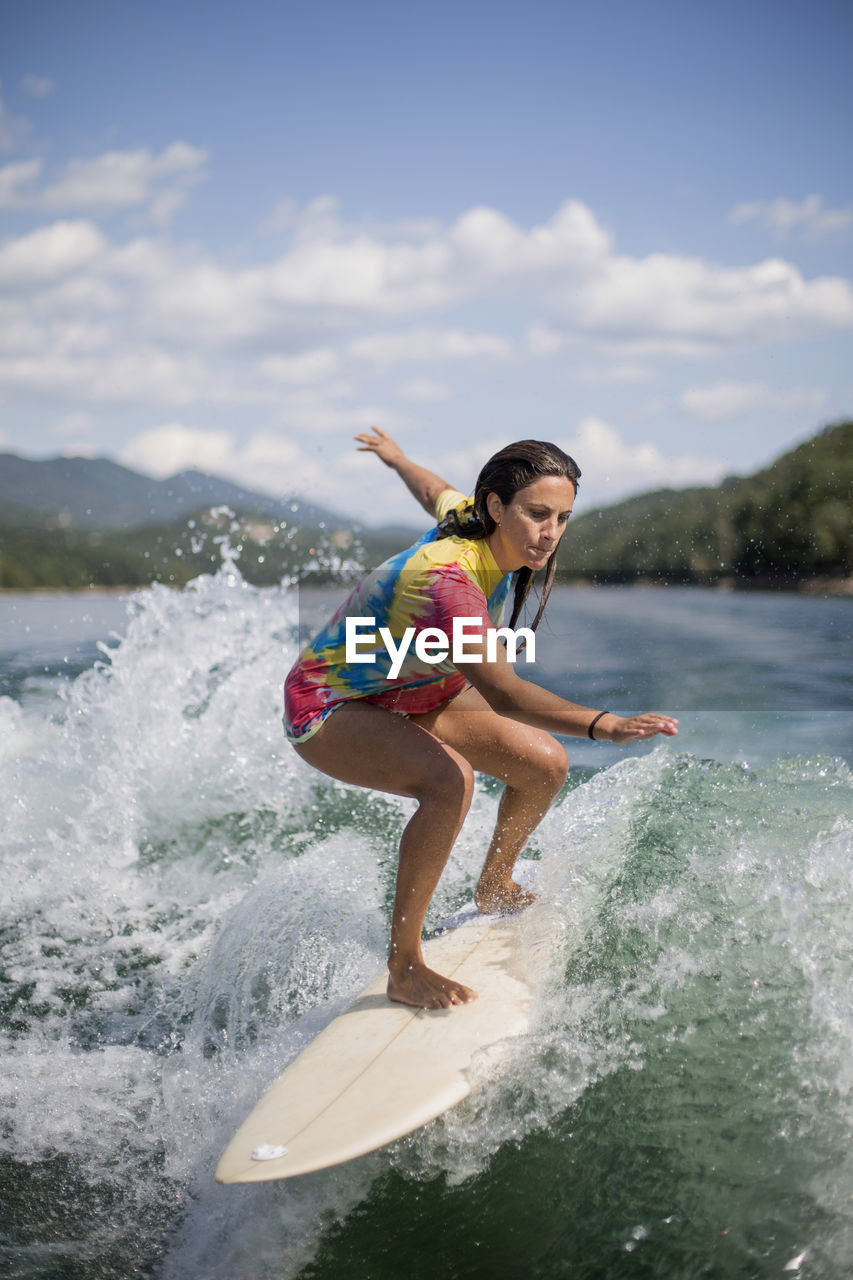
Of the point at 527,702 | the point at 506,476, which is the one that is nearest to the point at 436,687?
the point at 527,702

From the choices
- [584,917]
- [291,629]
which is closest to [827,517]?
[291,629]

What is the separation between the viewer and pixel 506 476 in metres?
3.03

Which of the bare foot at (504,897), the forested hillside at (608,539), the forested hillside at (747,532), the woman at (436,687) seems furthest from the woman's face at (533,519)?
the forested hillside at (747,532)

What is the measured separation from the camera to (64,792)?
579 centimetres

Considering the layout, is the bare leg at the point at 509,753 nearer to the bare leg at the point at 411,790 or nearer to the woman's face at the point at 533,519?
the bare leg at the point at 411,790

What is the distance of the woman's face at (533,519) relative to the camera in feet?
9.87

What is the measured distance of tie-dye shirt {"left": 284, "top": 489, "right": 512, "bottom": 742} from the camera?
2.88m

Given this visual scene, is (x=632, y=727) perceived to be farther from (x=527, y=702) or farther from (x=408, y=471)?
(x=408, y=471)

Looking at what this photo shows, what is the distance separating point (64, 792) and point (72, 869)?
742 millimetres

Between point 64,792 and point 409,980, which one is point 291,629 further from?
point 409,980

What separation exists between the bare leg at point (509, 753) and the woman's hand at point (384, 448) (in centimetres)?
118

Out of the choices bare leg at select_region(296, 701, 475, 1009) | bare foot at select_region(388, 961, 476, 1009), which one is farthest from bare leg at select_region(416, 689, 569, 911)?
bare foot at select_region(388, 961, 476, 1009)

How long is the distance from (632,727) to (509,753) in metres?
0.83

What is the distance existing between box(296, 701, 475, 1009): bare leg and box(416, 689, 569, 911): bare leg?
0.55 ft
